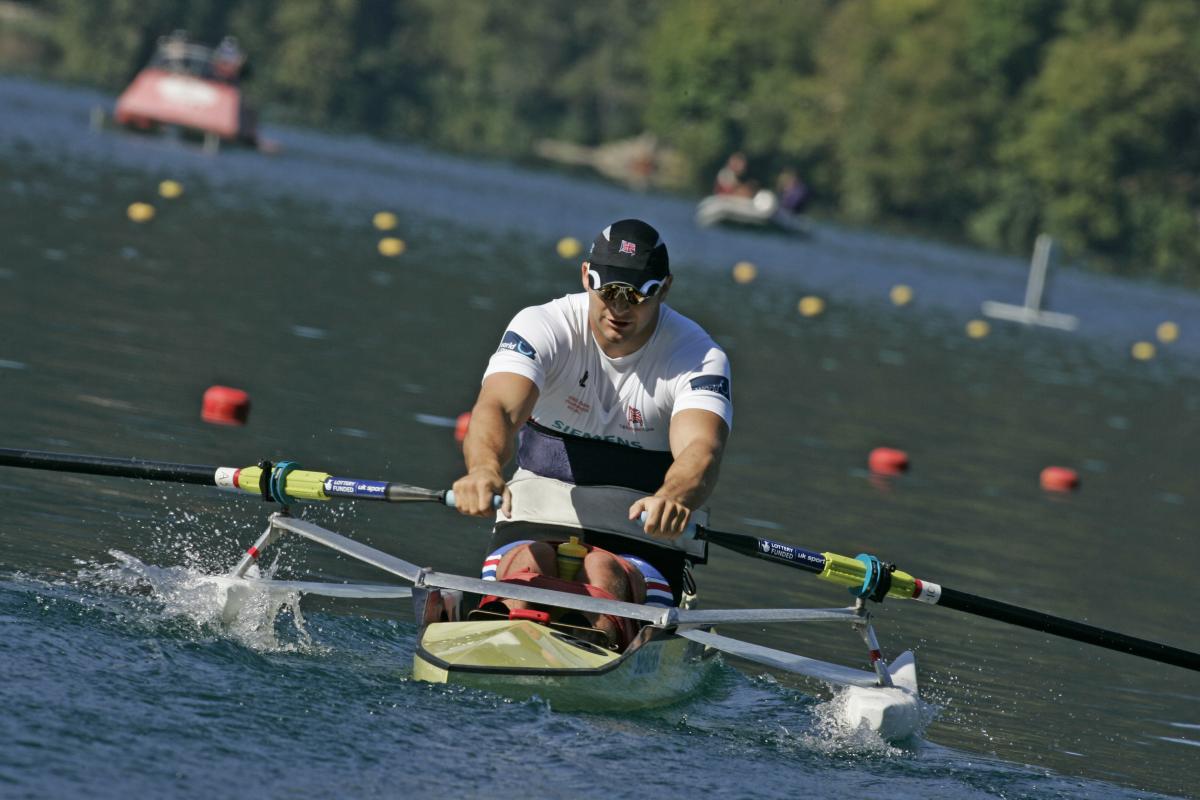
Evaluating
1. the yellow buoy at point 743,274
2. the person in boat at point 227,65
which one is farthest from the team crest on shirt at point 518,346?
the person in boat at point 227,65

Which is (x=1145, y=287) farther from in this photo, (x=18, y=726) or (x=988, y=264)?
(x=18, y=726)

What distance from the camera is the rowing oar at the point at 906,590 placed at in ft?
26.3

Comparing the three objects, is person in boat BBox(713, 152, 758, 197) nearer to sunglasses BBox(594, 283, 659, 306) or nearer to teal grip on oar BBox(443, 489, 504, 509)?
sunglasses BBox(594, 283, 659, 306)

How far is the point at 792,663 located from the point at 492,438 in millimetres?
1585

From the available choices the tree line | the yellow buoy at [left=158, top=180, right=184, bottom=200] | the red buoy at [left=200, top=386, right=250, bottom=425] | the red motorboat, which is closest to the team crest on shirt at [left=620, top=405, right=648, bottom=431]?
the red buoy at [left=200, top=386, right=250, bottom=425]

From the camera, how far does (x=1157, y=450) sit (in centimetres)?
2050

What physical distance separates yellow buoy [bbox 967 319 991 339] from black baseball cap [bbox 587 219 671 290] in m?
23.8

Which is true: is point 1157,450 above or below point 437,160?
below

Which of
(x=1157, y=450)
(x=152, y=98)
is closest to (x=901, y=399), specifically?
(x=1157, y=450)

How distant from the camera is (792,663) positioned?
809 centimetres

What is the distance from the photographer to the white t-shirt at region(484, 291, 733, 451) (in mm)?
8180

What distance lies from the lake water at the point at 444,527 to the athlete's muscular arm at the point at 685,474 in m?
0.78

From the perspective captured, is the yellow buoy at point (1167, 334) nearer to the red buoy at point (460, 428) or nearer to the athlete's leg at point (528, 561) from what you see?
the red buoy at point (460, 428)

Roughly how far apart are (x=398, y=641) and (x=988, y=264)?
174 ft
